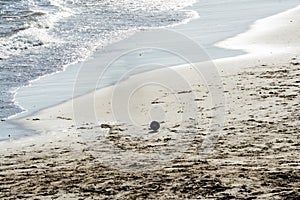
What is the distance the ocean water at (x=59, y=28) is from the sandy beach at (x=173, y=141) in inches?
75.7

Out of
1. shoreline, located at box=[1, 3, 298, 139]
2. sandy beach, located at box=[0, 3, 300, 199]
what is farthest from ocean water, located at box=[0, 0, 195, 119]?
sandy beach, located at box=[0, 3, 300, 199]

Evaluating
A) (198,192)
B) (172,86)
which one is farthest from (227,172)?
(172,86)

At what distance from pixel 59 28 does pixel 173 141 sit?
44.1 feet

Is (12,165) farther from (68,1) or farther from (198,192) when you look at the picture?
(68,1)

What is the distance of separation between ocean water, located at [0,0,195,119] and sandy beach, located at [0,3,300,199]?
6.31 ft

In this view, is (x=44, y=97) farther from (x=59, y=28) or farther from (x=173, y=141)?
(x=59, y=28)

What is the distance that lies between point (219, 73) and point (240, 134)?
4.50 meters

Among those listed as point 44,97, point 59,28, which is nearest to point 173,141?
point 44,97

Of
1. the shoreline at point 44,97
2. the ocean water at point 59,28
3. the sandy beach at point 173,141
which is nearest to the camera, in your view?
the sandy beach at point 173,141

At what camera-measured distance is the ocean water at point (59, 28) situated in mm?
15180

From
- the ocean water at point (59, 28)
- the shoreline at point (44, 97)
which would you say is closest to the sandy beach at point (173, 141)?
the shoreline at point (44, 97)

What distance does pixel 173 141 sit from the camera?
353 inches

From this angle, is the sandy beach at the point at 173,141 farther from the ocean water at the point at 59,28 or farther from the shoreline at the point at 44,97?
the ocean water at the point at 59,28

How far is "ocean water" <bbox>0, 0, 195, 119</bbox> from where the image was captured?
15180 millimetres
